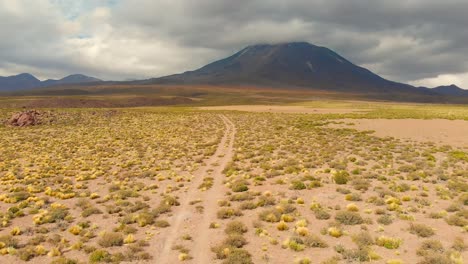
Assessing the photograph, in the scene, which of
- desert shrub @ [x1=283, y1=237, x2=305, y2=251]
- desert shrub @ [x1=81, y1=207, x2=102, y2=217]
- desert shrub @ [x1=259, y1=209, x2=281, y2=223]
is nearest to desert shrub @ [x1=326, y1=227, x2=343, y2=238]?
desert shrub @ [x1=283, y1=237, x2=305, y2=251]

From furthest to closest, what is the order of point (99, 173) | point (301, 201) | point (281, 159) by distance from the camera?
point (281, 159)
point (99, 173)
point (301, 201)

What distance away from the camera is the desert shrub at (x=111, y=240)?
1328 centimetres

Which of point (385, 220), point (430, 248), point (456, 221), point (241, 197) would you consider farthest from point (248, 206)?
point (456, 221)

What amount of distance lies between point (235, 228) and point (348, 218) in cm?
512

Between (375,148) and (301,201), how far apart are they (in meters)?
19.6

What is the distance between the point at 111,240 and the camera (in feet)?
43.9

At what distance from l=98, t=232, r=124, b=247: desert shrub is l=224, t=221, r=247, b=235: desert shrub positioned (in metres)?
4.33

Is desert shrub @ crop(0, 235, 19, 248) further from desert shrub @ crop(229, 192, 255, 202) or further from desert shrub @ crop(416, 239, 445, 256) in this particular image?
desert shrub @ crop(416, 239, 445, 256)

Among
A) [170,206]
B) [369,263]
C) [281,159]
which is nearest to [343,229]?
[369,263]

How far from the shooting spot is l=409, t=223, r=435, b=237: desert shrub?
13253 mm

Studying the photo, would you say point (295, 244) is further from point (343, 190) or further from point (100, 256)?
point (343, 190)

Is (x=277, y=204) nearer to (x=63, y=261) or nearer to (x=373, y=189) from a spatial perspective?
(x=373, y=189)

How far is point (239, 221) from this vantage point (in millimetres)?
15453

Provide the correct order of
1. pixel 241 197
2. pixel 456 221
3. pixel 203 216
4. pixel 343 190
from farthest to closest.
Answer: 1. pixel 343 190
2. pixel 241 197
3. pixel 203 216
4. pixel 456 221
